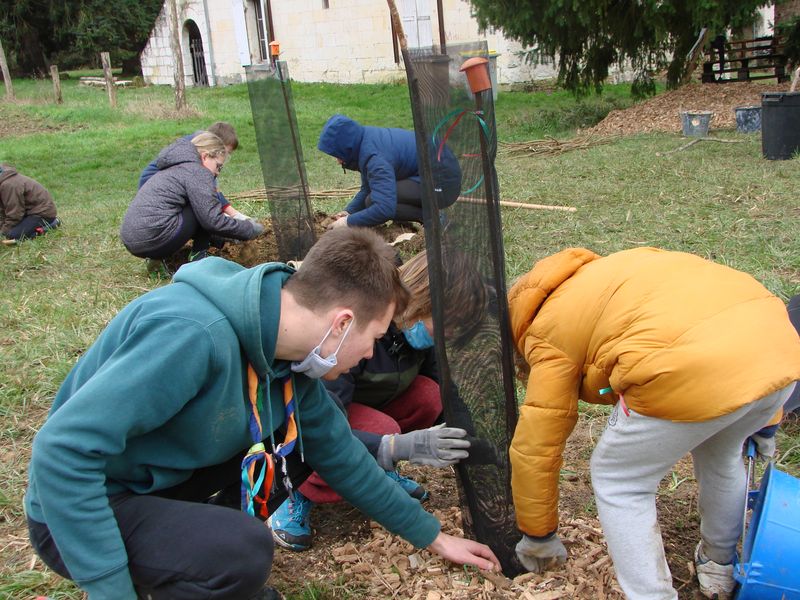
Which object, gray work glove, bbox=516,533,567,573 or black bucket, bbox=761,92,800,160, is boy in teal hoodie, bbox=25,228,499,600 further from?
black bucket, bbox=761,92,800,160

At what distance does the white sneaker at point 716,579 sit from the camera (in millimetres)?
2107

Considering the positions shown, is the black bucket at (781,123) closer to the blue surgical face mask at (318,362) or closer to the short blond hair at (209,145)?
the short blond hair at (209,145)

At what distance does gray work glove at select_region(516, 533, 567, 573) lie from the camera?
2145 mm

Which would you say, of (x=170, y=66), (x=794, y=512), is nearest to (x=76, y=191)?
(x=794, y=512)

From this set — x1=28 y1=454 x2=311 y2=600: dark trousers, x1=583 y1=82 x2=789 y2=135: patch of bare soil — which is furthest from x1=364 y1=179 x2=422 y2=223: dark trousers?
x1=583 y1=82 x2=789 y2=135: patch of bare soil

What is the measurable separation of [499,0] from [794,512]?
10.8 m

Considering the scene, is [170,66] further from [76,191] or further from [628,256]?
[628,256]

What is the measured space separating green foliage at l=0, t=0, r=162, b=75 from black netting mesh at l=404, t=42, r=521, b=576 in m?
31.0

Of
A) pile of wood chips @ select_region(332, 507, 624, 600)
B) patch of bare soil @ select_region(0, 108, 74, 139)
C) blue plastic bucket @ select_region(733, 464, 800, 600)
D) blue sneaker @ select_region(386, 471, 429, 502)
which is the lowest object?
pile of wood chips @ select_region(332, 507, 624, 600)

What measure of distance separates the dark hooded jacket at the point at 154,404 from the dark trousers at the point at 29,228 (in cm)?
591

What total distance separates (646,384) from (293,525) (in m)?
1.28

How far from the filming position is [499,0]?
11.5 metres

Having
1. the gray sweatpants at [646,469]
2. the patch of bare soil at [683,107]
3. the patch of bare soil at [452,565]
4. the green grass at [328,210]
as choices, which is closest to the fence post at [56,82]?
the green grass at [328,210]

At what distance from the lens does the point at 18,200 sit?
7.00 m
